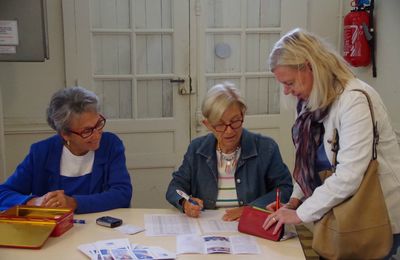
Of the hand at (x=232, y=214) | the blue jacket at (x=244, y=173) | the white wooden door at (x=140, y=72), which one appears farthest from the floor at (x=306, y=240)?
the hand at (x=232, y=214)

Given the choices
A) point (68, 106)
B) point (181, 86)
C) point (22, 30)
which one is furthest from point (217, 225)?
point (181, 86)

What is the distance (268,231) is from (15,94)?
7.54ft

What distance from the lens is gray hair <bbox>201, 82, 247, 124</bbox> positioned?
2.02 m

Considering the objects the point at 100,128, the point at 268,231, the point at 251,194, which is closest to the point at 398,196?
the point at 268,231

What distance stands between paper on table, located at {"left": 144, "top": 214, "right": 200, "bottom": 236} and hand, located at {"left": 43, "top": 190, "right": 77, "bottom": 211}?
317mm

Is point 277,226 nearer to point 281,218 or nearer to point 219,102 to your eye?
point 281,218

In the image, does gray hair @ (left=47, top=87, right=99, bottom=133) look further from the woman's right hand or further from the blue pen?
the woman's right hand

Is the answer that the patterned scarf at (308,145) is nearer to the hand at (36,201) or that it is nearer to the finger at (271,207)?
the finger at (271,207)

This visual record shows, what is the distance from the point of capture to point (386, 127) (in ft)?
4.98

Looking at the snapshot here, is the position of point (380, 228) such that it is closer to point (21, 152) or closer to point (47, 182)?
point (47, 182)

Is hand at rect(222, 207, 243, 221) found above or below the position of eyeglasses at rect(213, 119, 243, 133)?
below

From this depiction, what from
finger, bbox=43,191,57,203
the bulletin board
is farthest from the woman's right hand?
the bulletin board

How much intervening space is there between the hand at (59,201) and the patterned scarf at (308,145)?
3.08 feet

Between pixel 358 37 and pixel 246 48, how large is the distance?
2.69ft
